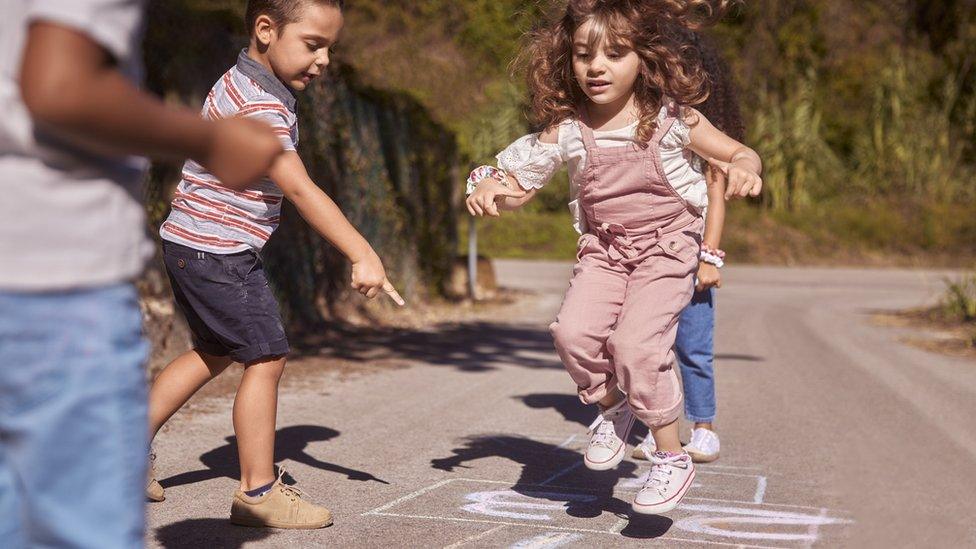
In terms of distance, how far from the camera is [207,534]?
3881mm

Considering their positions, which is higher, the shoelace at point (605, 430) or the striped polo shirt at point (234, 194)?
the striped polo shirt at point (234, 194)

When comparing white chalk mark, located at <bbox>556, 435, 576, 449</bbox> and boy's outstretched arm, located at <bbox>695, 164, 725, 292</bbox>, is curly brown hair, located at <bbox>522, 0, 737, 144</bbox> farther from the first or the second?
white chalk mark, located at <bbox>556, 435, 576, 449</bbox>

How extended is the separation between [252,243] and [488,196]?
79cm

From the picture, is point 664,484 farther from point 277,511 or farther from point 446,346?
point 446,346

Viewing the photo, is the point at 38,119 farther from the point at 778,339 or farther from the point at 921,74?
the point at 921,74

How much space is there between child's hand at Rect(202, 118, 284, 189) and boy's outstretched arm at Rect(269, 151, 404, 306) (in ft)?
3.62

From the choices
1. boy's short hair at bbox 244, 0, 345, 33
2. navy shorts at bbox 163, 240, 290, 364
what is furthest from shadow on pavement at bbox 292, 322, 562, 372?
boy's short hair at bbox 244, 0, 345, 33

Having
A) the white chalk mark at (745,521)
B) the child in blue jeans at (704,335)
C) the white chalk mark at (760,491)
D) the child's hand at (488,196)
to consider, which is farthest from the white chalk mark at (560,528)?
the child in blue jeans at (704,335)

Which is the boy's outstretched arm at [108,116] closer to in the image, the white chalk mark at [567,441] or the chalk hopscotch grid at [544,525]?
the chalk hopscotch grid at [544,525]

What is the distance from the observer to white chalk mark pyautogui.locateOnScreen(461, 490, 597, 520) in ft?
14.0

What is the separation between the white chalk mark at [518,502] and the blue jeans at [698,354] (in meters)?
1.08

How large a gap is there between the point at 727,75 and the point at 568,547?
241cm

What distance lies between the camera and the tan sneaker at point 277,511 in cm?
393

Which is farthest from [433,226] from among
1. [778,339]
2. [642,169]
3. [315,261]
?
[642,169]
